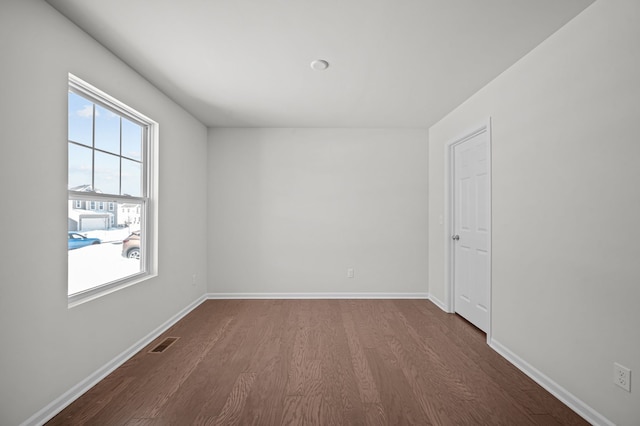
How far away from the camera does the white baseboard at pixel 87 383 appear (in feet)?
5.79

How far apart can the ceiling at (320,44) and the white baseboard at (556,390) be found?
241 centimetres

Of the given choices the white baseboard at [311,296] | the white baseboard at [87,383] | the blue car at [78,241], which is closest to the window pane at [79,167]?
the blue car at [78,241]

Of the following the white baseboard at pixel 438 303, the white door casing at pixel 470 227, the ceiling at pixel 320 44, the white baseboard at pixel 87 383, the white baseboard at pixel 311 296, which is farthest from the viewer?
A: the white baseboard at pixel 311 296

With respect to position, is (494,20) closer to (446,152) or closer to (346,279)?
(446,152)

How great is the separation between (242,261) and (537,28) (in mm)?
4044

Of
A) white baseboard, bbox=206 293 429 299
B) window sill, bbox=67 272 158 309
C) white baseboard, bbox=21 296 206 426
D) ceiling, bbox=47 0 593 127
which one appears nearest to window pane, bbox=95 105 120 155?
ceiling, bbox=47 0 593 127

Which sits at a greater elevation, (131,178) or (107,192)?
(131,178)

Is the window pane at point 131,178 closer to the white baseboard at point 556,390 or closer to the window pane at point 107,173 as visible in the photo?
Result: the window pane at point 107,173

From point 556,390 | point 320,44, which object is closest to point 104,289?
point 320,44

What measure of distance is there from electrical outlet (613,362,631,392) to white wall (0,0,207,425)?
127 inches

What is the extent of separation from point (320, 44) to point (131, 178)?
205 cm

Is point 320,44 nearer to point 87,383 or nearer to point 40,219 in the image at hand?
point 40,219

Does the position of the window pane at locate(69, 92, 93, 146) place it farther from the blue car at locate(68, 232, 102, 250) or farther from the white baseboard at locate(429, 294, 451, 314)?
the white baseboard at locate(429, 294, 451, 314)

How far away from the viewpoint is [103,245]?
239 cm
